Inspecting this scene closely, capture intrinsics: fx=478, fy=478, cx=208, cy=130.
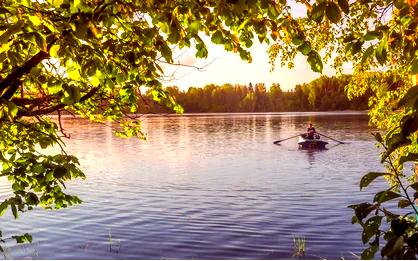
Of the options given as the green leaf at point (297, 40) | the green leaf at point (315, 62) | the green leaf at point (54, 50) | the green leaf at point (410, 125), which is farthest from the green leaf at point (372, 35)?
the green leaf at point (54, 50)

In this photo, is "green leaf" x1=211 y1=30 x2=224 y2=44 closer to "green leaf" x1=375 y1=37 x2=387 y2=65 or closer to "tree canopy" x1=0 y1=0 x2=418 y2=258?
"tree canopy" x1=0 y1=0 x2=418 y2=258

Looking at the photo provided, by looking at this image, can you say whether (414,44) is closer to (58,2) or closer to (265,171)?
(58,2)

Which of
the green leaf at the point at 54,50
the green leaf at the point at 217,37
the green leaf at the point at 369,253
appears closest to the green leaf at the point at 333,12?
the green leaf at the point at 369,253

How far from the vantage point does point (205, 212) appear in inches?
1054

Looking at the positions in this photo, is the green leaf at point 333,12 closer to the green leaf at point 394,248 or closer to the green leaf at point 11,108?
the green leaf at point 394,248

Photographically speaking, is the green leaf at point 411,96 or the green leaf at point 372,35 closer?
the green leaf at point 411,96

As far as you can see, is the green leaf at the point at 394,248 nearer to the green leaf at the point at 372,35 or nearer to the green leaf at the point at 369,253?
the green leaf at the point at 369,253

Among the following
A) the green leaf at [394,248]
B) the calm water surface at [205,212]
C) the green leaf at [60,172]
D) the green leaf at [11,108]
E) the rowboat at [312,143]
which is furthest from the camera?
the rowboat at [312,143]

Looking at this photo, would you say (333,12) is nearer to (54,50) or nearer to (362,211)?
(362,211)

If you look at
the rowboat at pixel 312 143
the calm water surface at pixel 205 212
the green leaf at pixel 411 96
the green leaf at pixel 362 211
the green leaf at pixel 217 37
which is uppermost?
the green leaf at pixel 217 37

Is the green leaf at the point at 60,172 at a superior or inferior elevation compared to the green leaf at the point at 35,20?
inferior

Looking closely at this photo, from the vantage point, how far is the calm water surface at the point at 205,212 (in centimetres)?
2003

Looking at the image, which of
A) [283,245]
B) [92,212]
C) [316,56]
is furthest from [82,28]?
[92,212]

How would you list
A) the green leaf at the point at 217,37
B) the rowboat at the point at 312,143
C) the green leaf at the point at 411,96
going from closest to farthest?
the green leaf at the point at 411,96 < the green leaf at the point at 217,37 < the rowboat at the point at 312,143
